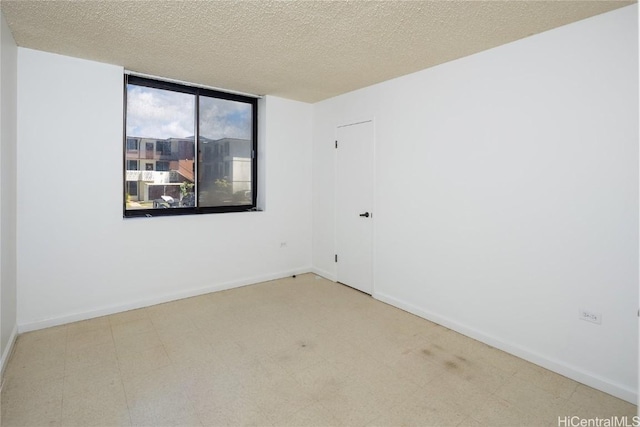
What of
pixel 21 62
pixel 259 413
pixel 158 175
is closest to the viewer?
pixel 259 413

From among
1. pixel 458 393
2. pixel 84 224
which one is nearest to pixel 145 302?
pixel 84 224

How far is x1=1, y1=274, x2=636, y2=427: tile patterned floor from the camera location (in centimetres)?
196

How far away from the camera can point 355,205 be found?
4238 millimetres

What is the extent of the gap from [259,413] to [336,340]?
3.45 feet

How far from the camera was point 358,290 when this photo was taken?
13.8 ft

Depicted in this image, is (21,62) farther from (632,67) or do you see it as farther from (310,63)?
(632,67)

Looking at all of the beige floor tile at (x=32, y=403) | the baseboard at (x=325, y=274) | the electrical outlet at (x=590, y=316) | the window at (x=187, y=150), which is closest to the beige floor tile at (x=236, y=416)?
the beige floor tile at (x=32, y=403)

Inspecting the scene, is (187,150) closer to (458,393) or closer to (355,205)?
(355,205)

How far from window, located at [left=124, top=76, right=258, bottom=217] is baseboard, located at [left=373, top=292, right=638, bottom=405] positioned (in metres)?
2.72

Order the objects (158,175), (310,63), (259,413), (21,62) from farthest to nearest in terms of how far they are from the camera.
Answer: (158,175)
(310,63)
(21,62)
(259,413)

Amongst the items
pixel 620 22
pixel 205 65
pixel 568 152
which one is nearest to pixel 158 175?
pixel 205 65

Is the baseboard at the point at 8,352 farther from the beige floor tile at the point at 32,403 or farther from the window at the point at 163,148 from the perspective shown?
the window at the point at 163,148

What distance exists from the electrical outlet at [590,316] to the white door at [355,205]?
209cm

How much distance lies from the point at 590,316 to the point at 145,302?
4035 millimetres
